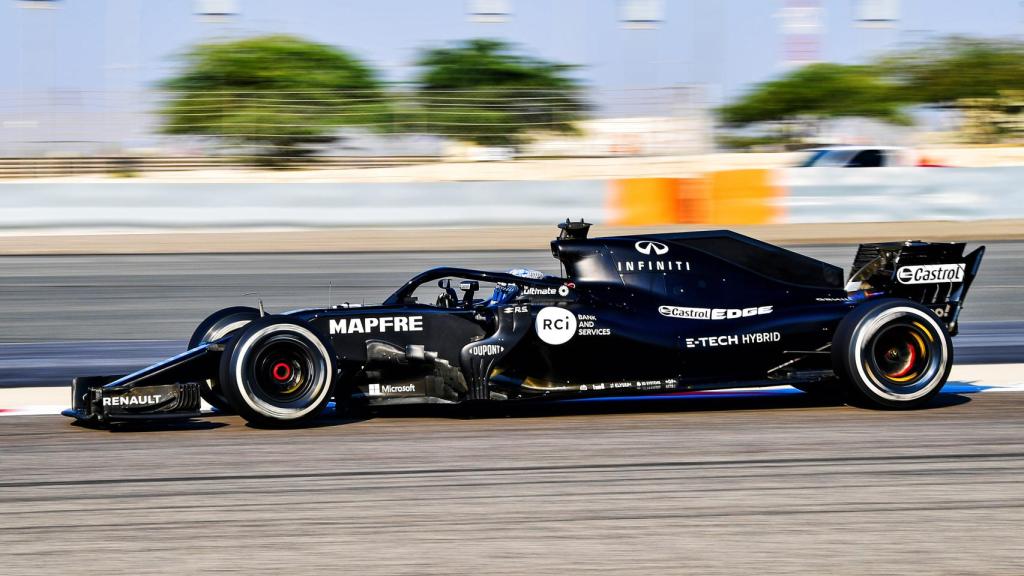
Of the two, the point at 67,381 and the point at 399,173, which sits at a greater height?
the point at 399,173

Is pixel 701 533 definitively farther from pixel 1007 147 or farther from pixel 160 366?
pixel 1007 147

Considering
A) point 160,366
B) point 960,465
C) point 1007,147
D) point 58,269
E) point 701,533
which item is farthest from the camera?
point 1007,147

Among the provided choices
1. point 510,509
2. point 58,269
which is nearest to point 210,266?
point 58,269

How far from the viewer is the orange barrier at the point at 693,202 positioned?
19344mm

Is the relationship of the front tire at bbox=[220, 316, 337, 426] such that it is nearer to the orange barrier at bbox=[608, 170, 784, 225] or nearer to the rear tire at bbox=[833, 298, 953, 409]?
the rear tire at bbox=[833, 298, 953, 409]

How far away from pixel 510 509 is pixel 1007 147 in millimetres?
27986

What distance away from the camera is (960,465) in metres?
5.67

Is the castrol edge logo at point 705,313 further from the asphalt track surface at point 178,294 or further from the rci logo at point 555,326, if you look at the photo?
the asphalt track surface at point 178,294

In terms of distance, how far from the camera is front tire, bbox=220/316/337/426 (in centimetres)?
643

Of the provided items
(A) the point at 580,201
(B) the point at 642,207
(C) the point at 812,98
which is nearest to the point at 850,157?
(B) the point at 642,207

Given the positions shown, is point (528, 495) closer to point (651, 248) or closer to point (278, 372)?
point (278, 372)

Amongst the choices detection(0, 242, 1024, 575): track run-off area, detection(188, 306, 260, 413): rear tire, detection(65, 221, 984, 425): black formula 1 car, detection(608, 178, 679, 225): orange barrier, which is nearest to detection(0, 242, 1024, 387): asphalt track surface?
detection(188, 306, 260, 413): rear tire

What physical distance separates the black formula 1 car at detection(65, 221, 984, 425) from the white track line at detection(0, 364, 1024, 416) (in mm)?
797

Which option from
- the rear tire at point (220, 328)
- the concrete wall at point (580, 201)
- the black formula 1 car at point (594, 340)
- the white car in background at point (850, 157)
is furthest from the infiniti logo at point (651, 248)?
the white car in background at point (850, 157)
